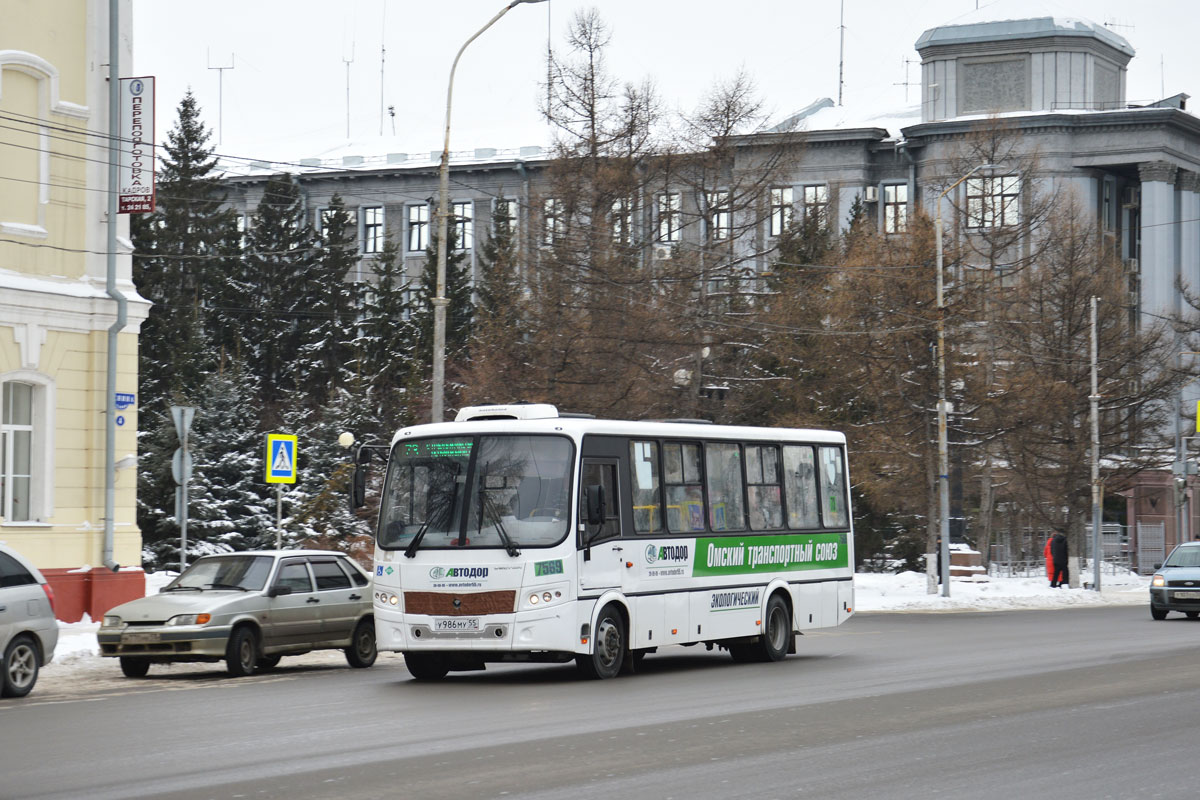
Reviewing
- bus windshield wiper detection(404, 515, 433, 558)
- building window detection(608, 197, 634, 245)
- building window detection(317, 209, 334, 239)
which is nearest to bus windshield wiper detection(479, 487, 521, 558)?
bus windshield wiper detection(404, 515, 433, 558)

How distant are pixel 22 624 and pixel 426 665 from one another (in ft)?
14.5

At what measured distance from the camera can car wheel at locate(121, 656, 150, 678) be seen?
66.4 ft

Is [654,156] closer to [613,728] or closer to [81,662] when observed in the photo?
[81,662]

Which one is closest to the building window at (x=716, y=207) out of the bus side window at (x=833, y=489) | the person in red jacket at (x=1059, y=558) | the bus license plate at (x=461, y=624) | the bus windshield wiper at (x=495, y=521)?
the person in red jacket at (x=1059, y=558)

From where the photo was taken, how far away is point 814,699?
16.5 metres

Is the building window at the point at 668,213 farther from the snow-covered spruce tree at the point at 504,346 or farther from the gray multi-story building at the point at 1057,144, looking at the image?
the gray multi-story building at the point at 1057,144

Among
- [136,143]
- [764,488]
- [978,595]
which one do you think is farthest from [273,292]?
[764,488]

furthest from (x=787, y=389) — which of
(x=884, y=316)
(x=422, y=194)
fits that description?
(x=422, y=194)

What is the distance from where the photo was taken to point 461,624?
60.5 ft

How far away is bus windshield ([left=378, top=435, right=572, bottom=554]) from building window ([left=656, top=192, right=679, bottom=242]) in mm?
26289

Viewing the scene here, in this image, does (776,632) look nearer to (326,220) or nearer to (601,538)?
(601,538)

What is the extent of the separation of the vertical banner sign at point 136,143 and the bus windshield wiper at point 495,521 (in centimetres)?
1275

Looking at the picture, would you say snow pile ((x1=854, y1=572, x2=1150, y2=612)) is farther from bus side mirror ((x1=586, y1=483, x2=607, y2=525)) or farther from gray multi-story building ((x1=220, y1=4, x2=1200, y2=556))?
gray multi-story building ((x1=220, y1=4, x2=1200, y2=556))

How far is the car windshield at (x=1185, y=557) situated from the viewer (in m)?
34.1
